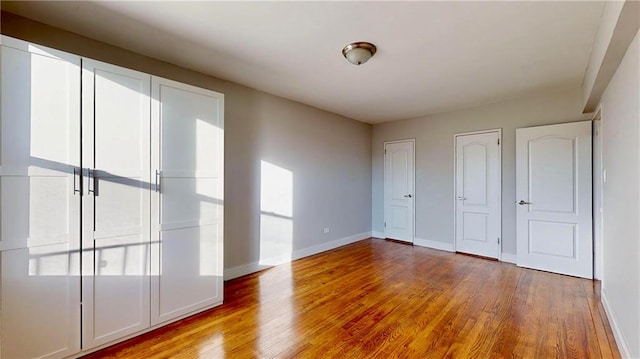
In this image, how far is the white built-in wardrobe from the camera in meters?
1.75

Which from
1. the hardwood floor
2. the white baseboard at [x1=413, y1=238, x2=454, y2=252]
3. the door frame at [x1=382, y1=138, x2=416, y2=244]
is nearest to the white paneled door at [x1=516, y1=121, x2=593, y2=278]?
the hardwood floor

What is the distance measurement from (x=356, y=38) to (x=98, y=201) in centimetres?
247

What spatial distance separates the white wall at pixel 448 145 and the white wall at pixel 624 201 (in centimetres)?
143

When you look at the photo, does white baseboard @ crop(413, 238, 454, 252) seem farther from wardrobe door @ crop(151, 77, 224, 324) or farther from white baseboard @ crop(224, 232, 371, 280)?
wardrobe door @ crop(151, 77, 224, 324)

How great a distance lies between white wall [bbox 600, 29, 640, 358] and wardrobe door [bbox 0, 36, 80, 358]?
373 centimetres

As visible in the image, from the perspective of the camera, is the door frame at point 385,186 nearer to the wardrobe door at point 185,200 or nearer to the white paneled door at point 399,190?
the white paneled door at point 399,190

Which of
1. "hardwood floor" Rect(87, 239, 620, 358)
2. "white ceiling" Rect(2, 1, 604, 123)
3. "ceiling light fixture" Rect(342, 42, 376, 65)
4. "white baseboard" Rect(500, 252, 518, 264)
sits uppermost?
"white ceiling" Rect(2, 1, 604, 123)

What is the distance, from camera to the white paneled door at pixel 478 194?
14.5ft

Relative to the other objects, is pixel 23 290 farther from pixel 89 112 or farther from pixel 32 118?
pixel 89 112

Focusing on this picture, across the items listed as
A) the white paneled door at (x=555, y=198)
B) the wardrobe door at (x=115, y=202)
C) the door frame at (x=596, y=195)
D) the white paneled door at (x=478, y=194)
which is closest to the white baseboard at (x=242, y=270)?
the wardrobe door at (x=115, y=202)

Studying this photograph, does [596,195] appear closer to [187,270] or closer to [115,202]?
[187,270]

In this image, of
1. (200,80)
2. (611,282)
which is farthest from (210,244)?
(611,282)

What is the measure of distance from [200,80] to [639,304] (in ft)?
13.8

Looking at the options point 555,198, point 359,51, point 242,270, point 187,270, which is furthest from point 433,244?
point 187,270
